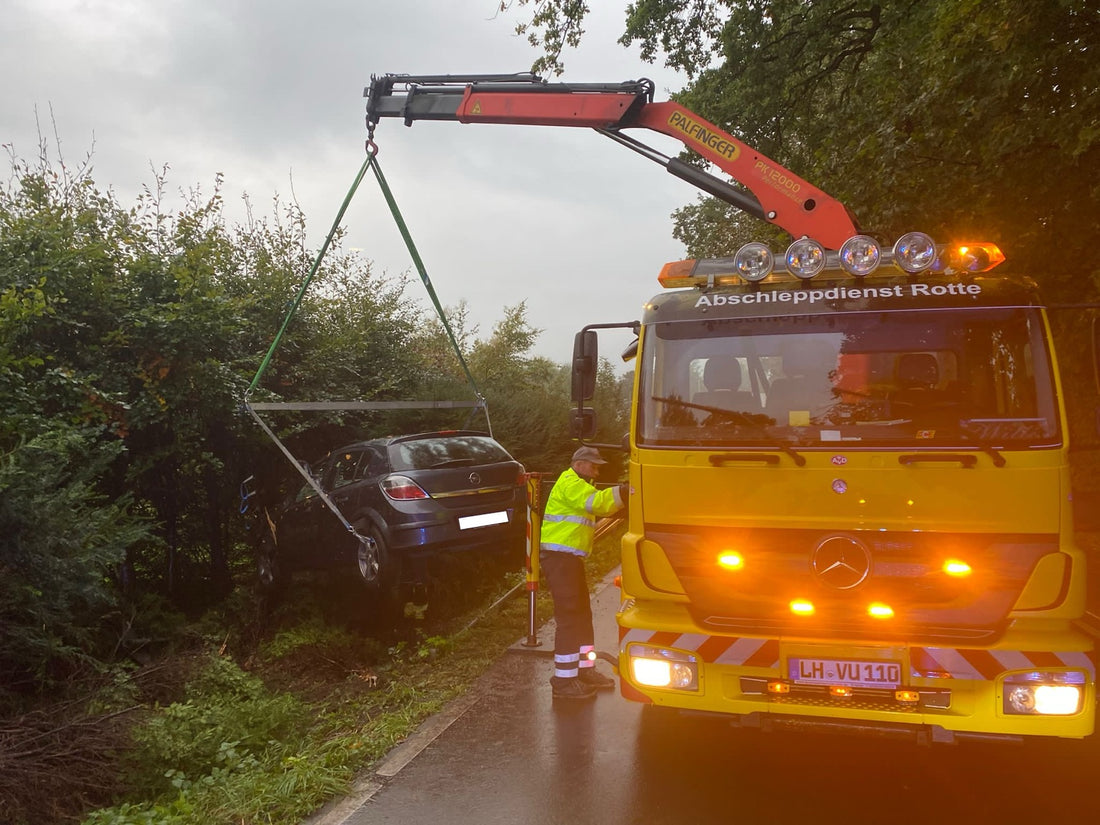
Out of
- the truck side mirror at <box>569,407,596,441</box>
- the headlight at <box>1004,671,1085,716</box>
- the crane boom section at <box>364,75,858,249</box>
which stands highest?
the crane boom section at <box>364,75,858,249</box>

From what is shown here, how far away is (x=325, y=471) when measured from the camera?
856 centimetres

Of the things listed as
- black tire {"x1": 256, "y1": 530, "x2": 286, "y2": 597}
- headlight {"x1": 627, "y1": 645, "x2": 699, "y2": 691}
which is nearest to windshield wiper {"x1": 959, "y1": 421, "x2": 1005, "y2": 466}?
headlight {"x1": 627, "y1": 645, "x2": 699, "y2": 691}

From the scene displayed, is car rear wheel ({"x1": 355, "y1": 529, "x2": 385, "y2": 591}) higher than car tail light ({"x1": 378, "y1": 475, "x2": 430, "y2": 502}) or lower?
lower

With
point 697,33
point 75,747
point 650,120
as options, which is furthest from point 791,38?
point 75,747

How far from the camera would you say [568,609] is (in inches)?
215

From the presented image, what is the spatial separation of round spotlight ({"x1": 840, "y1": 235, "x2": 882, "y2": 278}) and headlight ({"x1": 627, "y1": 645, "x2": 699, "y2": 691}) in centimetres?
208

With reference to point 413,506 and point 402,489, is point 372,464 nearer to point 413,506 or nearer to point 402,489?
point 402,489

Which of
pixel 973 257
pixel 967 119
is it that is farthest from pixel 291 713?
pixel 967 119

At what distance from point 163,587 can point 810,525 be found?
333 inches

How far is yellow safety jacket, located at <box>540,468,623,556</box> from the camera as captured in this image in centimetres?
540

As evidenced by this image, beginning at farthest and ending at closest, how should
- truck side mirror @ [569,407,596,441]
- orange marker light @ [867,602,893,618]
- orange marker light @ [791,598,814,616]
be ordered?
1. truck side mirror @ [569,407,596,441]
2. orange marker light @ [791,598,814,616]
3. orange marker light @ [867,602,893,618]

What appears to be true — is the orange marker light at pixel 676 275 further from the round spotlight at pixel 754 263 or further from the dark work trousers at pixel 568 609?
the dark work trousers at pixel 568 609

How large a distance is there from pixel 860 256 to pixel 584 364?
5.10 feet

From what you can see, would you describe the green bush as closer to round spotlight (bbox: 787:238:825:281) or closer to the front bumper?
the front bumper
